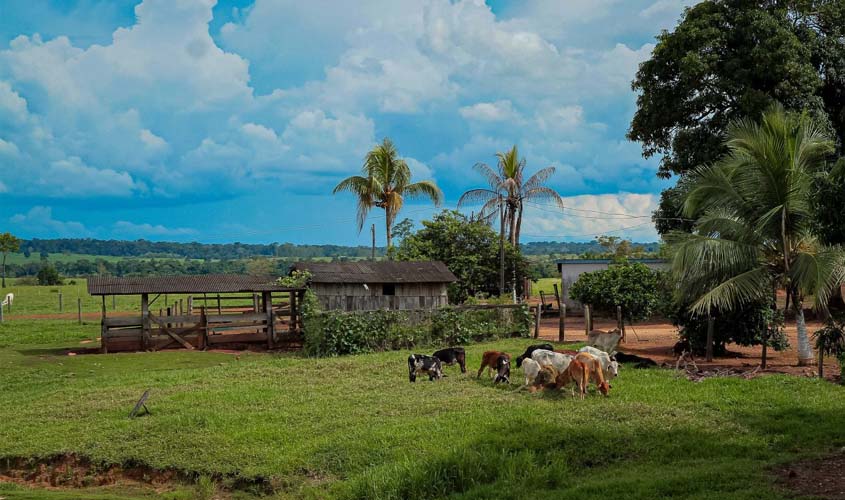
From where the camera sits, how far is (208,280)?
28703 millimetres

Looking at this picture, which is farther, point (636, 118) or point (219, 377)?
point (636, 118)

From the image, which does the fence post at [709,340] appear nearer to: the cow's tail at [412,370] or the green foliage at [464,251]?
the cow's tail at [412,370]

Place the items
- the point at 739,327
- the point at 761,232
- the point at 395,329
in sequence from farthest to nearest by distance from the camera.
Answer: the point at 395,329 < the point at 739,327 < the point at 761,232

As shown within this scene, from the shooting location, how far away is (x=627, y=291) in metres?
26.0

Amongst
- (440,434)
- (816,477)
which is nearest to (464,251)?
(440,434)

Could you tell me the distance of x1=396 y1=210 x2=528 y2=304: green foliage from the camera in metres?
39.1

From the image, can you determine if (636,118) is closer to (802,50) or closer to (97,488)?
(802,50)

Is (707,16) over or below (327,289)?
over

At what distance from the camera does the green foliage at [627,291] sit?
84.5 feet

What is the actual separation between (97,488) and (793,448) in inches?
410

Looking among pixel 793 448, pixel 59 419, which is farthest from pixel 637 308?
pixel 59 419

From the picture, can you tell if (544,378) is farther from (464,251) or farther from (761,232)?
(464,251)

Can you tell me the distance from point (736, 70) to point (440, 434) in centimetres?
2383

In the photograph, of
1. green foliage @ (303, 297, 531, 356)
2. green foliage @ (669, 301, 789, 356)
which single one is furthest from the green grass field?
green foliage @ (303, 297, 531, 356)
